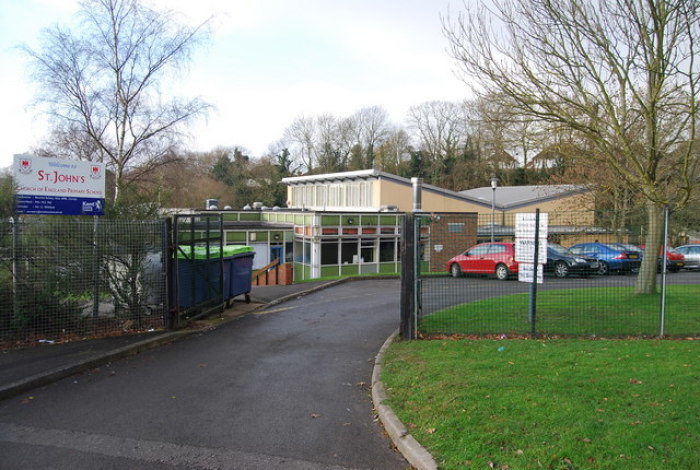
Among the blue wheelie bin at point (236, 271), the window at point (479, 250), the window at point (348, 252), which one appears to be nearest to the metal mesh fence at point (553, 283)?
the window at point (479, 250)

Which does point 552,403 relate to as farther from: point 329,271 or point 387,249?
point 387,249

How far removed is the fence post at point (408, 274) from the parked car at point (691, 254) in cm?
2165

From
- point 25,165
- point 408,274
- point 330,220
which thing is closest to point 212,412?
point 408,274

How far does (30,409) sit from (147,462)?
6.86 feet

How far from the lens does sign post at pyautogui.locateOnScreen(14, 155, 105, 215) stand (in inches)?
322

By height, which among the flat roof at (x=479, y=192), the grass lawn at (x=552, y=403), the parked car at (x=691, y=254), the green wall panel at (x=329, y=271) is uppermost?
the flat roof at (x=479, y=192)

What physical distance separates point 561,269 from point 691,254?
21.0 m

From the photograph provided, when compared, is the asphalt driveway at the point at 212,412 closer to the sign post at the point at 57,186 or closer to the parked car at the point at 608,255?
the sign post at the point at 57,186

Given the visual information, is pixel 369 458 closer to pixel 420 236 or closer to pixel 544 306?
pixel 420 236

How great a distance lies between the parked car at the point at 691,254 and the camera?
2419 cm

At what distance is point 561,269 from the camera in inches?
331

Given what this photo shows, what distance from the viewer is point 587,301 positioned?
8656 mm

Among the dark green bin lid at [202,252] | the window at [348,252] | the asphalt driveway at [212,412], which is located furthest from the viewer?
the window at [348,252]

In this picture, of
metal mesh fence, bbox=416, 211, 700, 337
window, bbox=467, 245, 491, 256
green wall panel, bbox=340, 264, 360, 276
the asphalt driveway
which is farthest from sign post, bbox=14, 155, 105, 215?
green wall panel, bbox=340, 264, 360, 276
